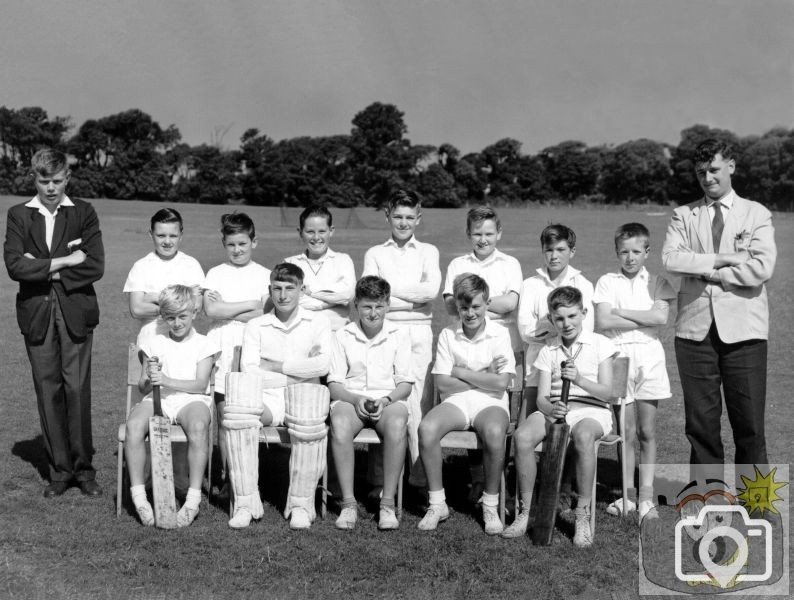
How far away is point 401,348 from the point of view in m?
4.94

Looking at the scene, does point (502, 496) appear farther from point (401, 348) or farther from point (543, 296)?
point (543, 296)

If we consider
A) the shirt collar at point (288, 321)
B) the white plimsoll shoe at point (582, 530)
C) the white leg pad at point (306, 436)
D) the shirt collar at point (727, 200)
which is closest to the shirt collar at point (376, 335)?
the shirt collar at point (288, 321)

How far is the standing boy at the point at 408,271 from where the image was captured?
5.38 meters

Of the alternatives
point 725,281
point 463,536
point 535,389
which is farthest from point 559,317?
point 463,536

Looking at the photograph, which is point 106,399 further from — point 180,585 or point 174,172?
point 174,172

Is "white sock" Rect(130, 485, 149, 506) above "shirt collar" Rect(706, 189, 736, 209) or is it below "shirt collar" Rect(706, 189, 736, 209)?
below

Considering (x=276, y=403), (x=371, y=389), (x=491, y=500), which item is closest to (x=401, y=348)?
(x=371, y=389)

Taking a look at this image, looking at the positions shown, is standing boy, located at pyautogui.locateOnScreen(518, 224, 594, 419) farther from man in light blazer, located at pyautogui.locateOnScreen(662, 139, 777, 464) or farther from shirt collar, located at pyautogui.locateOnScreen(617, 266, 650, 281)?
man in light blazer, located at pyautogui.locateOnScreen(662, 139, 777, 464)

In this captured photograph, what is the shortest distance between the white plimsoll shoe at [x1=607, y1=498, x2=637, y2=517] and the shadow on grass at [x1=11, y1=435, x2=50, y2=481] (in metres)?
3.69

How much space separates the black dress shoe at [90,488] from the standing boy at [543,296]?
8.98 feet

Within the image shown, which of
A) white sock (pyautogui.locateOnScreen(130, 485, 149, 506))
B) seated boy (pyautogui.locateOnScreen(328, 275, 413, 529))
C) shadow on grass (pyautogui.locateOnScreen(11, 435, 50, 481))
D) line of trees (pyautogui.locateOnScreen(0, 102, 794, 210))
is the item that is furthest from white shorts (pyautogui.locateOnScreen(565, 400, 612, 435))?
line of trees (pyautogui.locateOnScreen(0, 102, 794, 210))

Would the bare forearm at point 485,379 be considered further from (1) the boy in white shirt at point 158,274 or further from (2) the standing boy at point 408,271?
(1) the boy in white shirt at point 158,274

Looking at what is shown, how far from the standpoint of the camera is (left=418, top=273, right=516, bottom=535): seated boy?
4641mm

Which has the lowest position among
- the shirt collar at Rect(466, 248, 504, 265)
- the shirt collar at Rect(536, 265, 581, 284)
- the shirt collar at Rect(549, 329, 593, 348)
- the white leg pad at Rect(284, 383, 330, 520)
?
the white leg pad at Rect(284, 383, 330, 520)
